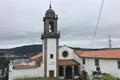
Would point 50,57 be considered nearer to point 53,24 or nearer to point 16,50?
point 53,24

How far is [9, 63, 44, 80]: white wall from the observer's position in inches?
1358

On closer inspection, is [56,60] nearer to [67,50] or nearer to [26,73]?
[67,50]

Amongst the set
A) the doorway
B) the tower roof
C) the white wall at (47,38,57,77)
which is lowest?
the doorway

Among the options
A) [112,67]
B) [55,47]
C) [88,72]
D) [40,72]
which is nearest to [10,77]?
[40,72]

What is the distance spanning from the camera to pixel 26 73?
35.7 meters

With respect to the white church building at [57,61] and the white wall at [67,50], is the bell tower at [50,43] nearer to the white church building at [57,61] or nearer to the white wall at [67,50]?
the white church building at [57,61]

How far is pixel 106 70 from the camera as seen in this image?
30.3 meters

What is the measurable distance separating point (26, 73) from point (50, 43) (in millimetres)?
6019

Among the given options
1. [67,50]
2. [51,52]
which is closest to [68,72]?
[67,50]

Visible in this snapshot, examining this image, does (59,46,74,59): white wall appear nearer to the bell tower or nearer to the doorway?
the doorway

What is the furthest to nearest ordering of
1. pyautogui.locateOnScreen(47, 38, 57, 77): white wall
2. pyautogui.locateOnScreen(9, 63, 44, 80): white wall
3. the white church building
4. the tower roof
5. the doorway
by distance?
the doorway, the tower roof, pyautogui.locateOnScreen(47, 38, 57, 77): white wall, the white church building, pyautogui.locateOnScreen(9, 63, 44, 80): white wall

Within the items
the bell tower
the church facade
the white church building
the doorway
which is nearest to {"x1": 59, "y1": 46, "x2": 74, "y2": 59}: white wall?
the white church building

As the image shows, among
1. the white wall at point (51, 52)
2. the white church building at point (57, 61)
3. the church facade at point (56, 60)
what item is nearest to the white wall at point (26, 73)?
the white church building at point (57, 61)

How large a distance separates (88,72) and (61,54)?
6433mm
